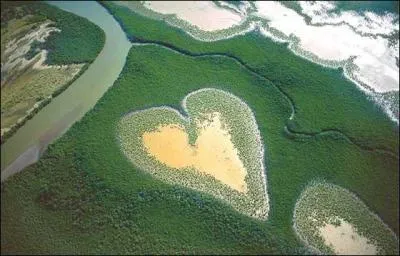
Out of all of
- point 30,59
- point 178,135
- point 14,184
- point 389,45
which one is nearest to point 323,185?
point 178,135

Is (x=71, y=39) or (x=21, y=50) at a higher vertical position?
(x=71, y=39)

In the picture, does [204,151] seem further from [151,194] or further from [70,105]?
[70,105]

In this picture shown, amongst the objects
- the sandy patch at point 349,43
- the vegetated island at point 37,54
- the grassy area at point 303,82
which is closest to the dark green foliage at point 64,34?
the vegetated island at point 37,54

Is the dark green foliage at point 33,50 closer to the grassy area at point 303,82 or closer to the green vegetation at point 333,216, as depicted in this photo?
the grassy area at point 303,82

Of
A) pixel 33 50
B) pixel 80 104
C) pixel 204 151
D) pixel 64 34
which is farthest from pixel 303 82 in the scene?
pixel 33 50

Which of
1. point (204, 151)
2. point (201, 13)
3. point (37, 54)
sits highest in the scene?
point (201, 13)

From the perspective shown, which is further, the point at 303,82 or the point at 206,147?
the point at 303,82
